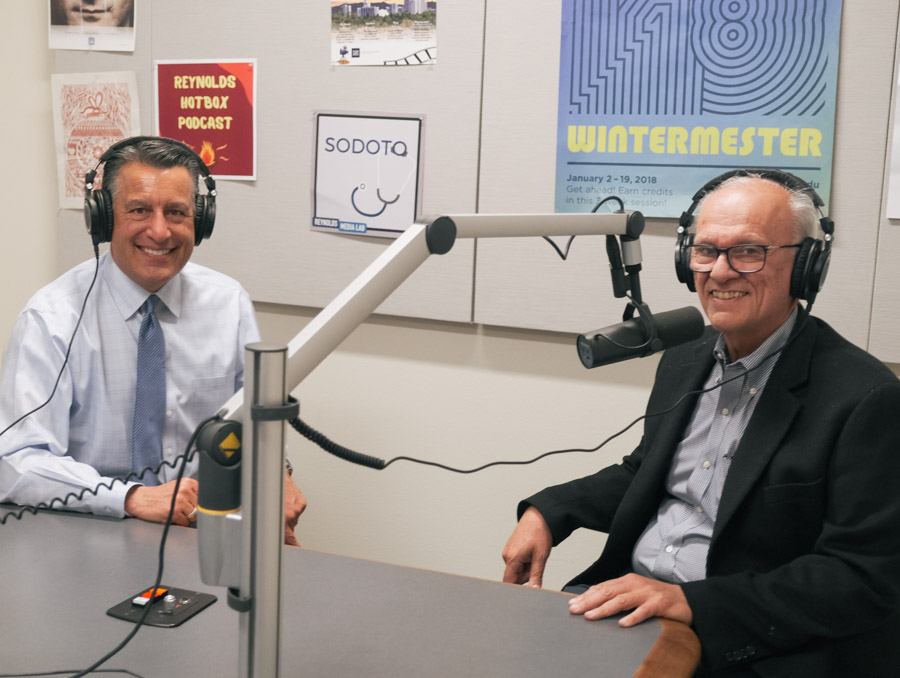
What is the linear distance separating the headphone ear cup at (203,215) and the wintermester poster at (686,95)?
2.76 ft

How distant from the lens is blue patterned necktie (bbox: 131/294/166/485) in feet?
5.90

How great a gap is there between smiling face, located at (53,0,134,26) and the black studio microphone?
208 cm

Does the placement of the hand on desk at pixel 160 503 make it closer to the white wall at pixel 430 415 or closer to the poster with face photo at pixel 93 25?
the white wall at pixel 430 415

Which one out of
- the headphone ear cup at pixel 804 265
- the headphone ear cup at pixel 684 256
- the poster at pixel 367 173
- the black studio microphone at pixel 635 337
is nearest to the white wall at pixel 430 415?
the poster at pixel 367 173

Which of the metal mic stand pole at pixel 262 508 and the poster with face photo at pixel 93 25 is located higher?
the poster with face photo at pixel 93 25

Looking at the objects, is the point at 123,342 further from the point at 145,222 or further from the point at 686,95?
the point at 686,95

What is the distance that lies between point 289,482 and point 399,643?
33.0 inches

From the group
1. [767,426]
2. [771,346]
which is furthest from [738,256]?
[767,426]

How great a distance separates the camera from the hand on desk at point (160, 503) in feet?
5.00

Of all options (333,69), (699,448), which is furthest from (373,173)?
(699,448)

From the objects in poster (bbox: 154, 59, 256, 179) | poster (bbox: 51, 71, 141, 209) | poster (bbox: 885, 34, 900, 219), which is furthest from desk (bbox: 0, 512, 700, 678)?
poster (bbox: 51, 71, 141, 209)

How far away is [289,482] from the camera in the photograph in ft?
6.40

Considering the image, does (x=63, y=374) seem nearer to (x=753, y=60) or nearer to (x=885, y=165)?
(x=753, y=60)

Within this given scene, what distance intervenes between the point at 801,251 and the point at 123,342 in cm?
126
